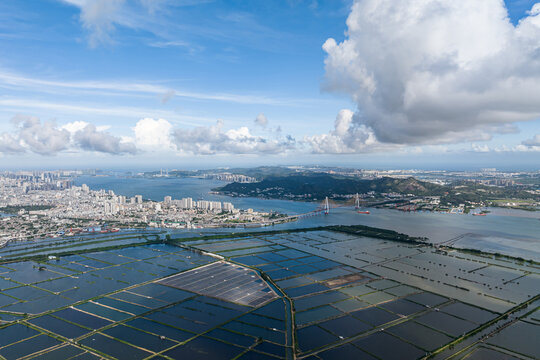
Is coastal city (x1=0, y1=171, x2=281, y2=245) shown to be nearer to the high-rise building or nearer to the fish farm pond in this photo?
the high-rise building

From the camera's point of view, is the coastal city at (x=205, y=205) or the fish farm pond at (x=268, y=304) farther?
the coastal city at (x=205, y=205)

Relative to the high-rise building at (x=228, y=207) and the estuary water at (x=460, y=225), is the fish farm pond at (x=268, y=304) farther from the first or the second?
the high-rise building at (x=228, y=207)

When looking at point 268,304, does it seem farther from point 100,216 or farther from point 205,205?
point 100,216

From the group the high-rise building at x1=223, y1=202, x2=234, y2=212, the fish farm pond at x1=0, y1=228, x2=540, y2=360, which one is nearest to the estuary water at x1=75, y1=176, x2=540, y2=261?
the fish farm pond at x1=0, y1=228, x2=540, y2=360

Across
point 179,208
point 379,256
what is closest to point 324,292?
point 379,256

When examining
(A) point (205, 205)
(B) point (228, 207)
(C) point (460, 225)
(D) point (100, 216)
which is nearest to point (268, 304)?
(C) point (460, 225)

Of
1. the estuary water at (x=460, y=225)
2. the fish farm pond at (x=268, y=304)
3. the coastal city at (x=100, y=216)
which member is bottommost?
the fish farm pond at (x=268, y=304)

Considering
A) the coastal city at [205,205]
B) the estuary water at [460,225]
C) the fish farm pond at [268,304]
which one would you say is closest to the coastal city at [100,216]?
the coastal city at [205,205]

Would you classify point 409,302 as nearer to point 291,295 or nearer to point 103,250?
point 291,295

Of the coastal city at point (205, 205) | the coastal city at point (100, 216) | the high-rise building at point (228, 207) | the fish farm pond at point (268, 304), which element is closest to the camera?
the fish farm pond at point (268, 304)
